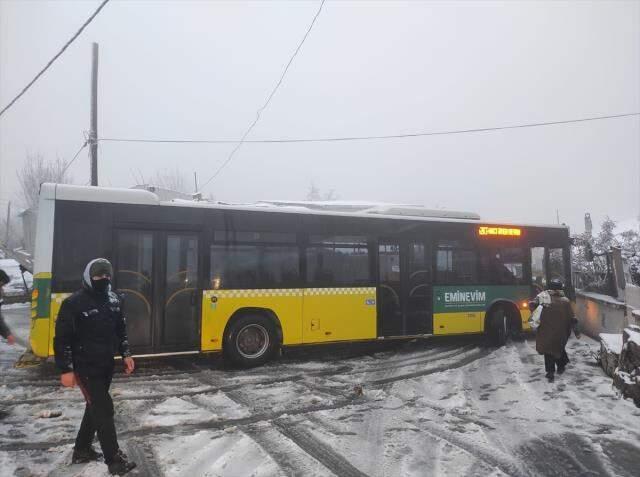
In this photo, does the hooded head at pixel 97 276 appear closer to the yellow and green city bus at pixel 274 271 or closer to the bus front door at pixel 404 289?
the yellow and green city bus at pixel 274 271

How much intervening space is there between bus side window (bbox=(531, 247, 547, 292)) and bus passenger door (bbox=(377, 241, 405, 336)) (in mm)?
3983

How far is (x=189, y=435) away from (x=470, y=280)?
7.74 m

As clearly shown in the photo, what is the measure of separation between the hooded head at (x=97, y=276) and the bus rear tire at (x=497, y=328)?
9246 millimetres

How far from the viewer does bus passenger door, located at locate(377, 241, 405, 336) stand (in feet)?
32.7

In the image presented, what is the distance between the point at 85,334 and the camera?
4.19 m

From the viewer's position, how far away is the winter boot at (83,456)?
446 centimetres

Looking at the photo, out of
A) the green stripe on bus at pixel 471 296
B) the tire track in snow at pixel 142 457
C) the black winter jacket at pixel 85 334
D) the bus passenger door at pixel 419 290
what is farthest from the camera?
the green stripe on bus at pixel 471 296

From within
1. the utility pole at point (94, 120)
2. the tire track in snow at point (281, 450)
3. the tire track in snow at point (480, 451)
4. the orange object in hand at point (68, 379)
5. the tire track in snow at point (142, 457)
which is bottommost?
the tire track in snow at point (480, 451)

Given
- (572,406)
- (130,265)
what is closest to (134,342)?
(130,265)

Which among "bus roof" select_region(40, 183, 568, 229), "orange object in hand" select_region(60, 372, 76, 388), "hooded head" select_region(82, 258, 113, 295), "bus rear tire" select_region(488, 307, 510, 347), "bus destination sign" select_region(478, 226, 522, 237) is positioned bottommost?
"bus rear tire" select_region(488, 307, 510, 347)

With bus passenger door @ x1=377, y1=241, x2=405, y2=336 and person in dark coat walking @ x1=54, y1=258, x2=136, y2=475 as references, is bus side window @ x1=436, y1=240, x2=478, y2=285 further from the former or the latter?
person in dark coat walking @ x1=54, y1=258, x2=136, y2=475

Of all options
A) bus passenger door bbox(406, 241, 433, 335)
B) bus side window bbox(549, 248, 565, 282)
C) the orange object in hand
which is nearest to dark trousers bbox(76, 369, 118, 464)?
the orange object in hand

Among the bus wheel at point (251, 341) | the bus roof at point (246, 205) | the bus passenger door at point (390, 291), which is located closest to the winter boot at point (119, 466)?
the bus wheel at point (251, 341)

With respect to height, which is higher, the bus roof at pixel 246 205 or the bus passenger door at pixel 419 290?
the bus roof at pixel 246 205
